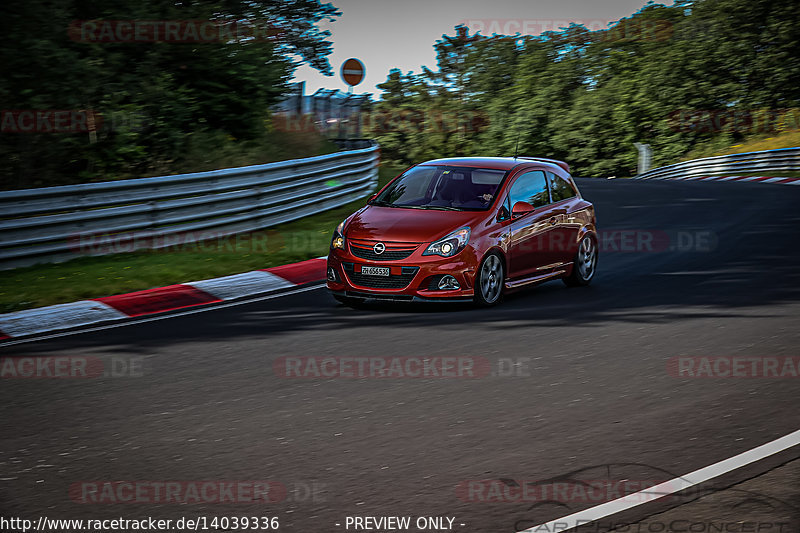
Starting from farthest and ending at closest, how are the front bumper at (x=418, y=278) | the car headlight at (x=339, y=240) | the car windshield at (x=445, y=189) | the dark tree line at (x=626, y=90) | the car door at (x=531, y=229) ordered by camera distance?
the dark tree line at (x=626, y=90) → the car windshield at (x=445, y=189) → the car door at (x=531, y=229) → the car headlight at (x=339, y=240) → the front bumper at (x=418, y=278)

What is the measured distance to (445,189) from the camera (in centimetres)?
1159

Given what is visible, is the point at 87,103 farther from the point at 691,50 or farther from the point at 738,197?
the point at 691,50

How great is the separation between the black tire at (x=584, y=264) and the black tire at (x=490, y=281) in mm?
1633

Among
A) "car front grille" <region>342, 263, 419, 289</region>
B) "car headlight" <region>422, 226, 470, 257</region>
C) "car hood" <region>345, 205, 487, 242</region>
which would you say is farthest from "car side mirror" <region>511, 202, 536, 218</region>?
"car front grille" <region>342, 263, 419, 289</region>

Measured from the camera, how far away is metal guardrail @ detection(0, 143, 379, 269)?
500 inches

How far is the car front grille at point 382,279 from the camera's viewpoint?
34.1 feet

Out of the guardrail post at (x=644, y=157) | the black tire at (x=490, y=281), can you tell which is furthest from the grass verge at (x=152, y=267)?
the guardrail post at (x=644, y=157)

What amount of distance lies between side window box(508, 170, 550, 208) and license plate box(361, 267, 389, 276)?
184cm

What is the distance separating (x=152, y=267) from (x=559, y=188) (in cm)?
542

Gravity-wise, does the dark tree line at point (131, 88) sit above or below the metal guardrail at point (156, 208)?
above

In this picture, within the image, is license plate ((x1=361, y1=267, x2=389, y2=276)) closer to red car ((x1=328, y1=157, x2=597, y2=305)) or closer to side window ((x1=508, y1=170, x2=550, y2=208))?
red car ((x1=328, y1=157, x2=597, y2=305))

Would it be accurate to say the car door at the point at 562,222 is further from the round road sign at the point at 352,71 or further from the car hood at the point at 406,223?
the round road sign at the point at 352,71

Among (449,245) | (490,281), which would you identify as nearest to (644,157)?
(490,281)

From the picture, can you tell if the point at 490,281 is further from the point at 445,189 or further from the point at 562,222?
the point at 562,222
